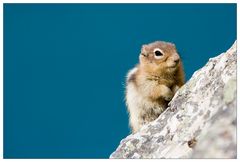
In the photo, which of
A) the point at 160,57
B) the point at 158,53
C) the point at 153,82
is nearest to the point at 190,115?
the point at 153,82

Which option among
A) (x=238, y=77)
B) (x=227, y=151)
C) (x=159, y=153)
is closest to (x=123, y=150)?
(x=159, y=153)

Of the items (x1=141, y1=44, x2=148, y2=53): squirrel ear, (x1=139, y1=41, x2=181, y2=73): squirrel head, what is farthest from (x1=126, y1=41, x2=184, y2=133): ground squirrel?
(x1=141, y1=44, x2=148, y2=53): squirrel ear

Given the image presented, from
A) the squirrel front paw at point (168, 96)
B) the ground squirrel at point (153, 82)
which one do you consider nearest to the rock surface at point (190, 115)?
the squirrel front paw at point (168, 96)

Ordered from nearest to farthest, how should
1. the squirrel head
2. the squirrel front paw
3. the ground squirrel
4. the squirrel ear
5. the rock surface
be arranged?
the rock surface, the squirrel front paw, the ground squirrel, the squirrel head, the squirrel ear

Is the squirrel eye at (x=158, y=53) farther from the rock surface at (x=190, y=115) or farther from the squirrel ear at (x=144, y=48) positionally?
the rock surface at (x=190, y=115)

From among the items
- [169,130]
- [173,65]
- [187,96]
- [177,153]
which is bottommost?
[177,153]

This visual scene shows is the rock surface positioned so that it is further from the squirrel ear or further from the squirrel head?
the squirrel ear

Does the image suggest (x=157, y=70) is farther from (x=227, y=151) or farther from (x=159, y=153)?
(x=227, y=151)
